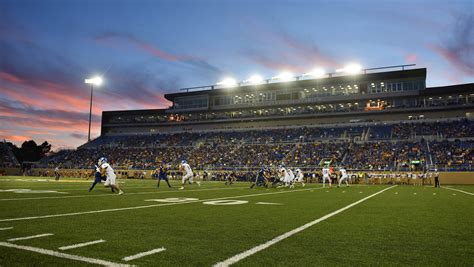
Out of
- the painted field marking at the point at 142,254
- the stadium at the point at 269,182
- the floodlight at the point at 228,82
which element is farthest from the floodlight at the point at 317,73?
the painted field marking at the point at 142,254

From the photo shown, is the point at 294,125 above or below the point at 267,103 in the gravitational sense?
below

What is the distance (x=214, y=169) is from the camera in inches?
2002

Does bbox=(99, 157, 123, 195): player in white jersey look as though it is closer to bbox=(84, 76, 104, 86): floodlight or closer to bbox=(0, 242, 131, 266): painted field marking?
bbox=(0, 242, 131, 266): painted field marking

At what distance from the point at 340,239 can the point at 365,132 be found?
2054 inches

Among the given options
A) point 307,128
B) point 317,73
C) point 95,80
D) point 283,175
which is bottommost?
point 283,175

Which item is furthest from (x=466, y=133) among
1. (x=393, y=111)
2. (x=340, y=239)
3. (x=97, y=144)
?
(x=97, y=144)

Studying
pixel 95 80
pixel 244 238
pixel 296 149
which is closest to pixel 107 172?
pixel 244 238

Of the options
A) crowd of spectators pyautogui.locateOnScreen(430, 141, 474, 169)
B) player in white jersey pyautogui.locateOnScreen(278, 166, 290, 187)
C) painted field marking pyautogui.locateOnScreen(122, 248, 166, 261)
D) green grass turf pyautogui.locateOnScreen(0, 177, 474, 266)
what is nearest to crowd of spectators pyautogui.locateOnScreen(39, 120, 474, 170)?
crowd of spectators pyautogui.locateOnScreen(430, 141, 474, 169)

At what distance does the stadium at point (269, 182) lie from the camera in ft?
15.3

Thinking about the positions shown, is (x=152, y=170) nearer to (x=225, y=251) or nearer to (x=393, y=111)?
(x=393, y=111)

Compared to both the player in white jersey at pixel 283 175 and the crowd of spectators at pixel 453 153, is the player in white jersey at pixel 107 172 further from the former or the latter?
the crowd of spectators at pixel 453 153

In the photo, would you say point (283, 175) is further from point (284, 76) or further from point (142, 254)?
point (284, 76)

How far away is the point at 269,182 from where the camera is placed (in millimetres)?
28234

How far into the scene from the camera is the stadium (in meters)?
4.66
